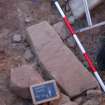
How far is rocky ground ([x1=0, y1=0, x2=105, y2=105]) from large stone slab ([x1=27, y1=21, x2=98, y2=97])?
11 cm

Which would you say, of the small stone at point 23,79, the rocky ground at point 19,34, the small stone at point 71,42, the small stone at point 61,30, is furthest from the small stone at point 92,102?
the small stone at point 61,30

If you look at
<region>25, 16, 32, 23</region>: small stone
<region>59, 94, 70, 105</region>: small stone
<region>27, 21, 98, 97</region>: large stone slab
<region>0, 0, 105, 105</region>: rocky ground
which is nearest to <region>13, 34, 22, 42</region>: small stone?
<region>0, 0, 105, 105</region>: rocky ground

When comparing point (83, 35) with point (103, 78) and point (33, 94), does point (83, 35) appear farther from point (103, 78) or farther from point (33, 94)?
point (33, 94)

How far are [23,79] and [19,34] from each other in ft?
2.34

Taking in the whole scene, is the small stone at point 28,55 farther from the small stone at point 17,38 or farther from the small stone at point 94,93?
the small stone at point 94,93

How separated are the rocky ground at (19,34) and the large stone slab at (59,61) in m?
0.11

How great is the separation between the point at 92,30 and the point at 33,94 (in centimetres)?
110

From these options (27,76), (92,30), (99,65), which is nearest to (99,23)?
(92,30)

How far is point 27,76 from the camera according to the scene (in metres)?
3.37

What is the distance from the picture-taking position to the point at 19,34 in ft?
12.9

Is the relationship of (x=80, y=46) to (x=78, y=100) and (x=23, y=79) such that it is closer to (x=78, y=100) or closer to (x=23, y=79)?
(x=78, y=100)

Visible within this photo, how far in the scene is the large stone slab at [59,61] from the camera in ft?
11.2

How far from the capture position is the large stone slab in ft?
11.2

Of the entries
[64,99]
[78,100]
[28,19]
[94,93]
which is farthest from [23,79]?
[28,19]
